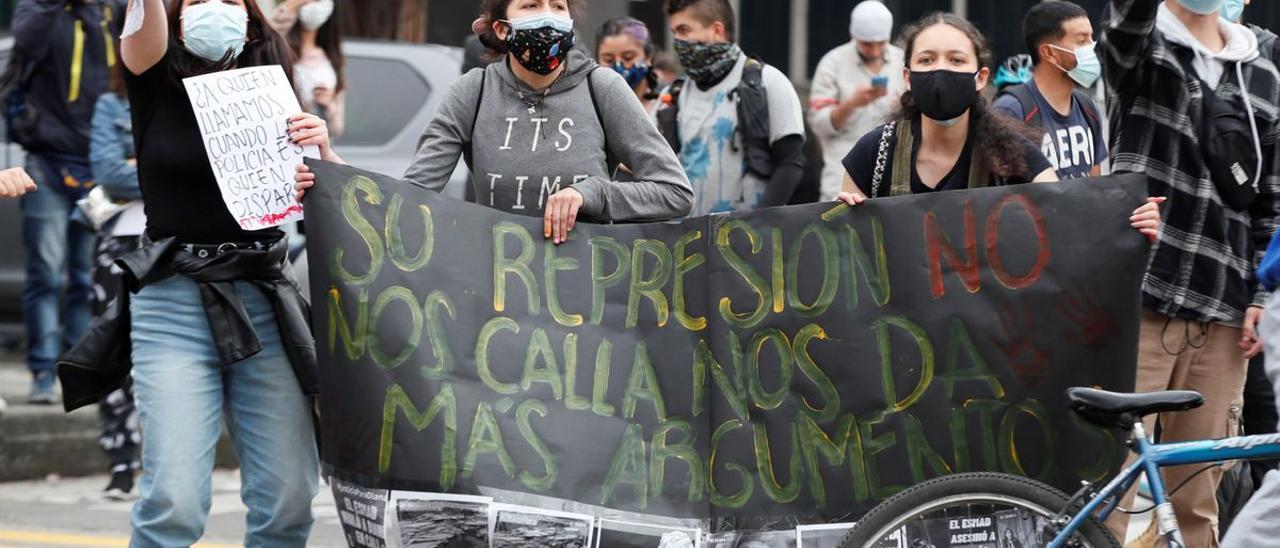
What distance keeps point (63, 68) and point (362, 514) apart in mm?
4472

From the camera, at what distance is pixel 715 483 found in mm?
4703

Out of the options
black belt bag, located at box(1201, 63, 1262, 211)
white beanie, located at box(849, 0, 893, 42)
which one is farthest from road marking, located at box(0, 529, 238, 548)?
white beanie, located at box(849, 0, 893, 42)

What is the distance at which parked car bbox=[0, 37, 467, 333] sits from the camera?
31.0 ft

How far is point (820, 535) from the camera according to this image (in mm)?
4688

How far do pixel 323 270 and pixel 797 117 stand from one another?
10.0 feet

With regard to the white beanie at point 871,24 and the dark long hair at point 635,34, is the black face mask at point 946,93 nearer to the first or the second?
the dark long hair at point 635,34

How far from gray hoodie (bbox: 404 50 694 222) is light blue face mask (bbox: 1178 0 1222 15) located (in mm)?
1428

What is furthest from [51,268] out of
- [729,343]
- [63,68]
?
[729,343]

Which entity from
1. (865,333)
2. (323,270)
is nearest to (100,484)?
(323,270)

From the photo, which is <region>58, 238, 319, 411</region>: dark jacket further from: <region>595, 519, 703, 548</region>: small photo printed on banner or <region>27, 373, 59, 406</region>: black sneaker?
<region>27, 373, 59, 406</region>: black sneaker

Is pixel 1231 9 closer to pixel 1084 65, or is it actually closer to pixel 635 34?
pixel 1084 65

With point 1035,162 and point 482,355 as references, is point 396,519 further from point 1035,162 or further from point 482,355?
point 1035,162

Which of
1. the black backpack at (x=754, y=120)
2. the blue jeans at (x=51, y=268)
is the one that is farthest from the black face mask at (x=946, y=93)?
the blue jeans at (x=51, y=268)

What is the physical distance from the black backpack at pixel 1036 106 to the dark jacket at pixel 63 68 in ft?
13.2
